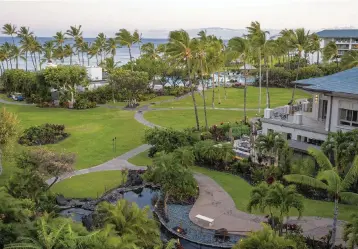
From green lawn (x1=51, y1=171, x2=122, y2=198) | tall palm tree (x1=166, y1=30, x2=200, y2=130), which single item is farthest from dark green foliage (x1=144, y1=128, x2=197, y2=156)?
tall palm tree (x1=166, y1=30, x2=200, y2=130)

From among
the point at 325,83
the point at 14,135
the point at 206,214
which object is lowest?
the point at 206,214

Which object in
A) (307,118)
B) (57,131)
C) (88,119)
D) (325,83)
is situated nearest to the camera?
(325,83)

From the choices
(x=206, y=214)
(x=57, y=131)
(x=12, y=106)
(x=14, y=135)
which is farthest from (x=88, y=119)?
(x=206, y=214)

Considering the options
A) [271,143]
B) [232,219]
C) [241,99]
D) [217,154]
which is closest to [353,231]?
[232,219]

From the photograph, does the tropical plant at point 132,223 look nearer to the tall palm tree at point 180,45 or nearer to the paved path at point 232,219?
the paved path at point 232,219

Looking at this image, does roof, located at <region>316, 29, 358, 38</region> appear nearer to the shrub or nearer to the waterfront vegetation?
the waterfront vegetation

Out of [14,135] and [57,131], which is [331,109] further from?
[57,131]

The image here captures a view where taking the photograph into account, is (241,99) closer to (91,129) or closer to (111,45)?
(91,129)
